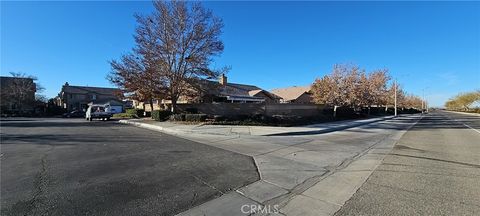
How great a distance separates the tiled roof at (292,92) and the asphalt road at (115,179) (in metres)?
46.2

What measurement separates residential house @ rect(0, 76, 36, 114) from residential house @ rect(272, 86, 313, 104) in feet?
167

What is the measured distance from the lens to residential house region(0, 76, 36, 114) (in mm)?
54656

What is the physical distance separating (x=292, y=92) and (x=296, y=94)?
231 cm

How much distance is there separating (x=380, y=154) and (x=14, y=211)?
1005 centimetres

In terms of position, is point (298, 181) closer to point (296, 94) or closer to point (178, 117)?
point (178, 117)

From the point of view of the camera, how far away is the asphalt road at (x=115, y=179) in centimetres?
452

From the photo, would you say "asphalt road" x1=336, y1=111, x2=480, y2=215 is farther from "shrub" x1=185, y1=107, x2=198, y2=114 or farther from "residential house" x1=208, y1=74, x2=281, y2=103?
"residential house" x1=208, y1=74, x2=281, y2=103

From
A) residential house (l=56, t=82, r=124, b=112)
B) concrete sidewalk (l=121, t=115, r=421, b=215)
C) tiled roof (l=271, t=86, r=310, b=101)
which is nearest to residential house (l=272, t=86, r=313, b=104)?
tiled roof (l=271, t=86, r=310, b=101)

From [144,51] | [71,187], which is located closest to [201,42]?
[144,51]

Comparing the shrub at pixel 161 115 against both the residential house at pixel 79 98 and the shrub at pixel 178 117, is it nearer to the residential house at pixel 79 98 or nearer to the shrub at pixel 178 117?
the shrub at pixel 178 117

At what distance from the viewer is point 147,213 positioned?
425cm

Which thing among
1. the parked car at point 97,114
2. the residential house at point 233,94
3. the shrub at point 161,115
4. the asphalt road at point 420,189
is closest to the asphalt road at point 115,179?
the asphalt road at point 420,189

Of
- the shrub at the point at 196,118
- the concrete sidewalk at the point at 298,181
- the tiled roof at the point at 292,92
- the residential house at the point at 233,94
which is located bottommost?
the concrete sidewalk at the point at 298,181

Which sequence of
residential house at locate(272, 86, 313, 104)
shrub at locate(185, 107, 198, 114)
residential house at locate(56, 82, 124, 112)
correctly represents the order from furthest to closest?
residential house at locate(56, 82, 124, 112)
residential house at locate(272, 86, 313, 104)
shrub at locate(185, 107, 198, 114)
